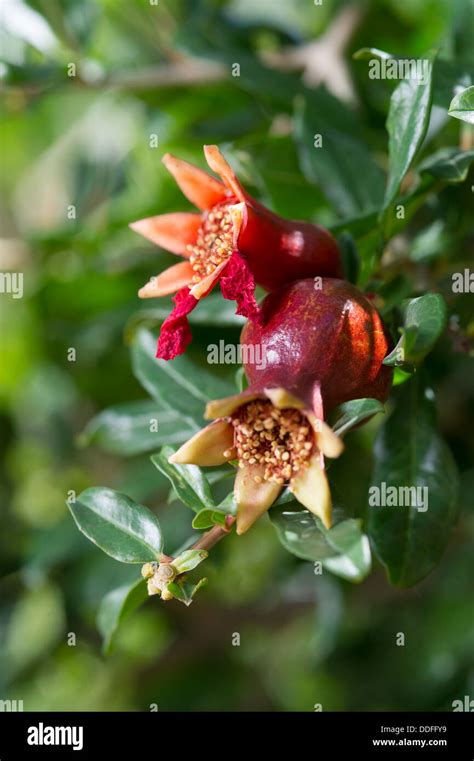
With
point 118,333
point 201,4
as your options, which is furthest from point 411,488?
point 201,4

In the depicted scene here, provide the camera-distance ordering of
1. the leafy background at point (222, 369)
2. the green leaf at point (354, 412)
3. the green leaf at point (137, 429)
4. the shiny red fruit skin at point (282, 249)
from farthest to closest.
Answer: the green leaf at point (137, 429) < the leafy background at point (222, 369) < the shiny red fruit skin at point (282, 249) < the green leaf at point (354, 412)

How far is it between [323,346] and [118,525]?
10.1 inches

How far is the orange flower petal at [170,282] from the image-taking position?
0.80 m

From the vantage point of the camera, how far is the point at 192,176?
0.81m

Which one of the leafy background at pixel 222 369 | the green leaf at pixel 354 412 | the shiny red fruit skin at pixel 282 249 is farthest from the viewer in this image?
the leafy background at pixel 222 369

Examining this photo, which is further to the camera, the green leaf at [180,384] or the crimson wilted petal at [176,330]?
the green leaf at [180,384]

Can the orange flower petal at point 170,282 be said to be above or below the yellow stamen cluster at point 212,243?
below

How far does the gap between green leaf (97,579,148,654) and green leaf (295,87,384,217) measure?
23.2 inches

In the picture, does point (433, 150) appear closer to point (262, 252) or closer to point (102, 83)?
point (262, 252)

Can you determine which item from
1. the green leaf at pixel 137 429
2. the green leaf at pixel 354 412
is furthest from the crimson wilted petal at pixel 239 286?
the green leaf at pixel 137 429

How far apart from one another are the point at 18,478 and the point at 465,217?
1.43 metres

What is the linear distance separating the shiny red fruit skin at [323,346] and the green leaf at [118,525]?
0.17m

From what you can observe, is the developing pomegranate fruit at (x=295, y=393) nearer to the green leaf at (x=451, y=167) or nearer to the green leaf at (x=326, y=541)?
the green leaf at (x=326, y=541)

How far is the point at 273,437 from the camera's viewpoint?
2.27 feet
